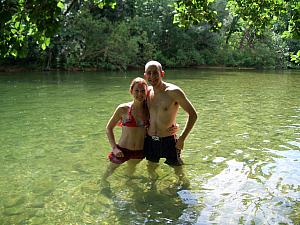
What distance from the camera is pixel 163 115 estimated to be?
17.7ft

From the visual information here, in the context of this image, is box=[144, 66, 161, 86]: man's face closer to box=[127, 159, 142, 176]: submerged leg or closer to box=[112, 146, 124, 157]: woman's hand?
box=[112, 146, 124, 157]: woman's hand

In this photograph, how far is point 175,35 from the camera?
4253 centimetres

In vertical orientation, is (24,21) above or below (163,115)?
above

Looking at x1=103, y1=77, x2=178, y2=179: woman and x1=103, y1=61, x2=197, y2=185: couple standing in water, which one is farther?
x1=103, y1=77, x2=178, y2=179: woman

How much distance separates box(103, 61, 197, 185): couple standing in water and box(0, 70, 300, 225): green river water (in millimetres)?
522

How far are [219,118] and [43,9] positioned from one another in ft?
29.9

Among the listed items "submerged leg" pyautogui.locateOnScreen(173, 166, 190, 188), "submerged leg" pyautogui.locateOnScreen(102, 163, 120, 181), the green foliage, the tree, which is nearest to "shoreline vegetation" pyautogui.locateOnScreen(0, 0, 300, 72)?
the tree

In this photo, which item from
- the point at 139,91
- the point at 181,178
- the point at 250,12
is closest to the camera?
the point at 139,91

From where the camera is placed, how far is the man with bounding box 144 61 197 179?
5.28m

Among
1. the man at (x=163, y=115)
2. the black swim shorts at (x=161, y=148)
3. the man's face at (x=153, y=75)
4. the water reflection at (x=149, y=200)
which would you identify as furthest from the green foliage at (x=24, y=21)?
the black swim shorts at (x=161, y=148)

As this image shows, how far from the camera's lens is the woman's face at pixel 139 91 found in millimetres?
5277

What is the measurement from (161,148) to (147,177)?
801 mm

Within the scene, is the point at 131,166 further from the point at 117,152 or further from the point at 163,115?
the point at 163,115

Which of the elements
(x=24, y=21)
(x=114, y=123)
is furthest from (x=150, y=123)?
(x=24, y=21)
